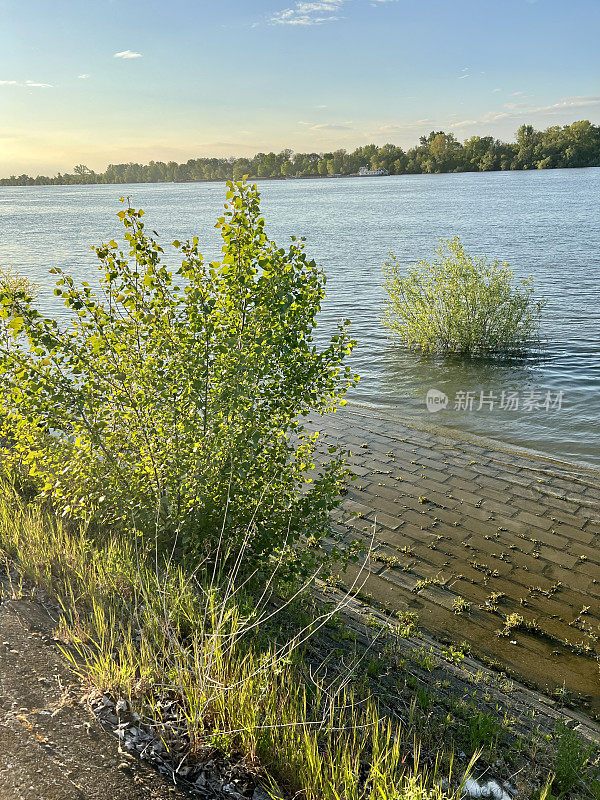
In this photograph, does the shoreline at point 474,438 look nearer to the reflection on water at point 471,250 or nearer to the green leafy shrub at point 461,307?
the reflection on water at point 471,250

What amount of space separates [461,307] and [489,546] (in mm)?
9830

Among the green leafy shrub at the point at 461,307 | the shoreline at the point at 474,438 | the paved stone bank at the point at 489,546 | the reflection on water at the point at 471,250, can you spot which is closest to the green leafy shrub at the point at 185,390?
the paved stone bank at the point at 489,546

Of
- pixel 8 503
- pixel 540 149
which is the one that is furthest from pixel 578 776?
pixel 540 149

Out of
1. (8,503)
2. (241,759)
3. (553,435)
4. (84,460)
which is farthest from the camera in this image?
(553,435)

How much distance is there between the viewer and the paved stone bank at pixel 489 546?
19.1 feet

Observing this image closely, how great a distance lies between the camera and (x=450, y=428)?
1191 cm

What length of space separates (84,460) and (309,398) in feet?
6.40

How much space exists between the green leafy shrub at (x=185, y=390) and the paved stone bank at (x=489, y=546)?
1299 millimetres

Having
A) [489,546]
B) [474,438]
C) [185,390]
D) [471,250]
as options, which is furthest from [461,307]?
[471,250]

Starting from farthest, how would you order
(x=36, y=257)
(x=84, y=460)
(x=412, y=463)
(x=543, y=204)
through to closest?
(x=543, y=204)
(x=36, y=257)
(x=412, y=463)
(x=84, y=460)

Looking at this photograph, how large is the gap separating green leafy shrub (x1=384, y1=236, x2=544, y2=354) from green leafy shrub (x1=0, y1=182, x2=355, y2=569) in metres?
11.4

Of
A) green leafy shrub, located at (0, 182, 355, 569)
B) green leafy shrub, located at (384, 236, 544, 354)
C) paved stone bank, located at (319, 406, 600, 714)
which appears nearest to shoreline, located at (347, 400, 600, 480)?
paved stone bank, located at (319, 406, 600, 714)

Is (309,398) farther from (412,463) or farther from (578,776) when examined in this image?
(412,463)

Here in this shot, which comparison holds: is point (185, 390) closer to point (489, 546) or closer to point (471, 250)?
point (489, 546)
